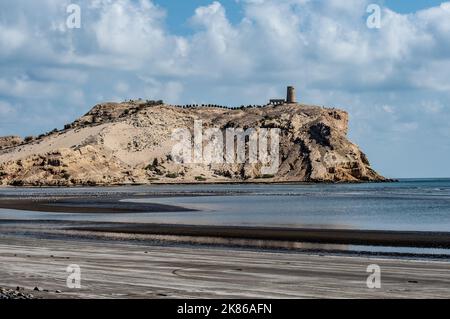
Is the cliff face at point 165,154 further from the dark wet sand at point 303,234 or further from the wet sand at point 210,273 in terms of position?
the wet sand at point 210,273

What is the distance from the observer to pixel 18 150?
Answer: 190 meters

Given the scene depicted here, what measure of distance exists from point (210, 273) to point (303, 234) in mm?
13386

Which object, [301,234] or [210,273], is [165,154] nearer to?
[301,234]

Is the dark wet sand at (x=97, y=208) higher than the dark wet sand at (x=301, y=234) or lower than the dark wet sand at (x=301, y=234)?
higher

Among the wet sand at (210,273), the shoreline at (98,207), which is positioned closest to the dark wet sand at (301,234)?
the wet sand at (210,273)

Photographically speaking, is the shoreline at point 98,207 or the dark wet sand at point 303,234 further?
the shoreline at point 98,207

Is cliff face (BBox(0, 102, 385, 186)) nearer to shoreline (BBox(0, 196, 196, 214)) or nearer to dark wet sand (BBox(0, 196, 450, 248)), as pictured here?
shoreline (BBox(0, 196, 196, 214))

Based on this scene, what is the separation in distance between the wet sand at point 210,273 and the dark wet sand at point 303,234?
210 inches

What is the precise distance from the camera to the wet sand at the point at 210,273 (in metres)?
14.2

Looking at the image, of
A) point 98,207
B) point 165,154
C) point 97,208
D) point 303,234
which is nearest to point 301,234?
point 303,234

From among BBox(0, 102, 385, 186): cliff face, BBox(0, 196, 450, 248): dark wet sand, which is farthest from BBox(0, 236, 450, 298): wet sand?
BBox(0, 102, 385, 186): cliff face
